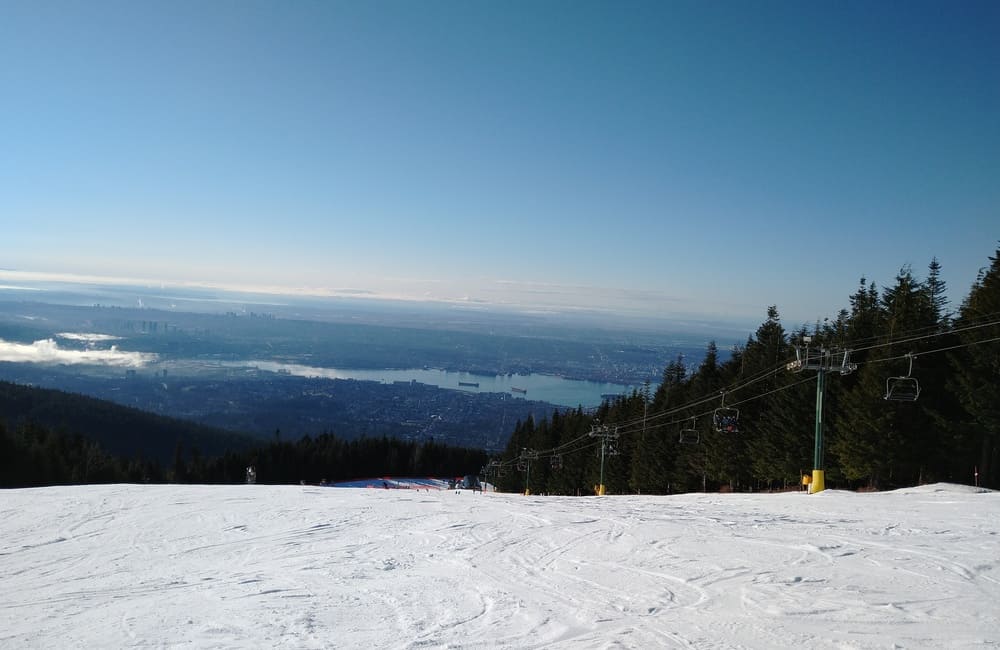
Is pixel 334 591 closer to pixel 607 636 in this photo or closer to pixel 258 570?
pixel 258 570

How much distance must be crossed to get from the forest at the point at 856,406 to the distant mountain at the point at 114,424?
7787 centimetres

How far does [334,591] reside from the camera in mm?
7879

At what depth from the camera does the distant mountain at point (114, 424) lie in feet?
325

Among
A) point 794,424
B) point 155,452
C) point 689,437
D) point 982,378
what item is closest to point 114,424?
point 155,452

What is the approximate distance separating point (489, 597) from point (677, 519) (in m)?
7.22

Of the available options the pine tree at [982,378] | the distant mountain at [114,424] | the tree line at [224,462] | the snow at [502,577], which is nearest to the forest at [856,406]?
the pine tree at [982,378]

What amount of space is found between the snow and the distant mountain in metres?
96.0

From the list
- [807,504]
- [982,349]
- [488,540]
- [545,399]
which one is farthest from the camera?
[545,399]

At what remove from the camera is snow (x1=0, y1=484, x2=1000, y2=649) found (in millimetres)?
6230

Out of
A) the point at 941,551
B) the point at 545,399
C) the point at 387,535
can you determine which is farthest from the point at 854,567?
the point at 545,399

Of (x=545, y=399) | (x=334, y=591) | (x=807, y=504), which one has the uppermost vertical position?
(x=334, y=591)

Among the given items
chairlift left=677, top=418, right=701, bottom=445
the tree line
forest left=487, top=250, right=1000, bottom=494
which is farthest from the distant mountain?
chairlift left=677, top=418, right=701, bottom=445

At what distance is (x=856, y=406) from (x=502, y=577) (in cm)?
2465

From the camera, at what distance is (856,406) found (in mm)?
27188
